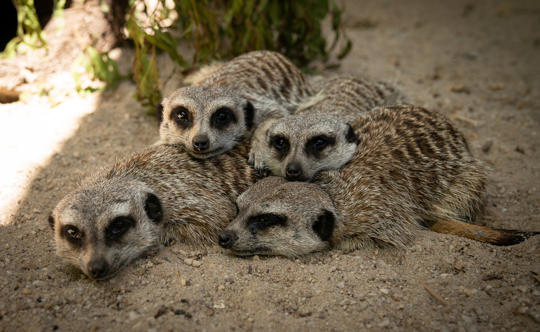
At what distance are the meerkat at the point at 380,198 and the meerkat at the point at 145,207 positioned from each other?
283 millimetres

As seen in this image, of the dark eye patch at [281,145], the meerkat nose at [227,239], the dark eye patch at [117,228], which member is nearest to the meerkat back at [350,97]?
the dark eye patch at [281,145]

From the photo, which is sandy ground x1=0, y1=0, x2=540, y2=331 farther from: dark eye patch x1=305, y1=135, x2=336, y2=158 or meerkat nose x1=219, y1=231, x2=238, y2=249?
dark eye patch x1=305, y1=135, x2=336, y2=158

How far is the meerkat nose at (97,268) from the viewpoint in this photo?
2.12 metres

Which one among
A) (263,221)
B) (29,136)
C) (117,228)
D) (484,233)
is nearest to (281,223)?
(263,221)

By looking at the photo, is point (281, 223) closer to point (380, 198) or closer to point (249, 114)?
point (380, 198)

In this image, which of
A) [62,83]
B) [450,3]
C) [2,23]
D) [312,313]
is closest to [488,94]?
[450,3]

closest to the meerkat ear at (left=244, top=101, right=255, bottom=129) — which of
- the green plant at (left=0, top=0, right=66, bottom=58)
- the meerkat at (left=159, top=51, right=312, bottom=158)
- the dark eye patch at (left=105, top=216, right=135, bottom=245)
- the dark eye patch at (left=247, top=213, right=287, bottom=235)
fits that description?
the meerkat at (left=159, top=51, right=312, bottom=158)

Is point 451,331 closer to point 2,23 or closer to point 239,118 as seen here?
point 239,118

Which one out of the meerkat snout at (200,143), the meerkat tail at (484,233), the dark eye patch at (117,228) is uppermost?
the meerkat snout at (200,143)

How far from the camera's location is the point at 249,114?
10.9 feet

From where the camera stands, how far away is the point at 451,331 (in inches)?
79.7

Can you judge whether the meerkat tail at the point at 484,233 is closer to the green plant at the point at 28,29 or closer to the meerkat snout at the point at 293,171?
the meerkat snout at the point at 293,171

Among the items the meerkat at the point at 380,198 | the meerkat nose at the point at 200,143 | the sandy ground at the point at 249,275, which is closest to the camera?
the sandy ground at the point at 249,275

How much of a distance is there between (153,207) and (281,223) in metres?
0.74
